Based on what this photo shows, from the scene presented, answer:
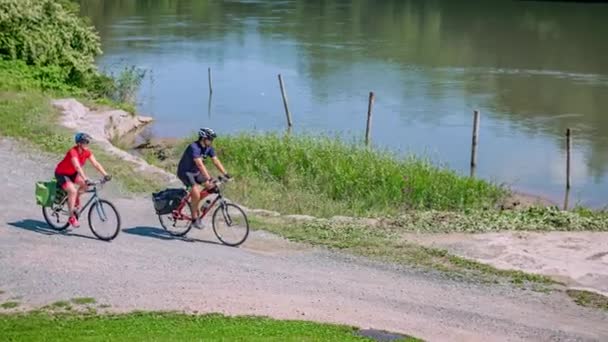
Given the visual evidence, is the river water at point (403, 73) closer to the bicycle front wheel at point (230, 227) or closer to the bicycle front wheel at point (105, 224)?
the bicycle front wheel at point (230, 227)

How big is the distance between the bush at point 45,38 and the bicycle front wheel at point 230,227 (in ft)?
58.1

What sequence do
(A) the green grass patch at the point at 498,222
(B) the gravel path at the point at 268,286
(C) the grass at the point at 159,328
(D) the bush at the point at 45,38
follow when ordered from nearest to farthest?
(C) the grass at the point at 159,328 < (B) the gravel path at the point at 268,286 < (A) the green grass patch at the point at 498,222 < (D) the bush at the point at 45,38

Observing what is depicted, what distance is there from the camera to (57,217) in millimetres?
14922

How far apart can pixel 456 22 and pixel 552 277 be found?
43.4 meters

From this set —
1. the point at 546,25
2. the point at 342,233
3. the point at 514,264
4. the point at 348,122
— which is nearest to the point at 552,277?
the point at 514,264

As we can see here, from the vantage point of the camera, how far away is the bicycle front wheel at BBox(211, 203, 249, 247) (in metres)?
14.9

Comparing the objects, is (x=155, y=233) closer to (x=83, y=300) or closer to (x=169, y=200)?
(x=169, y=200)

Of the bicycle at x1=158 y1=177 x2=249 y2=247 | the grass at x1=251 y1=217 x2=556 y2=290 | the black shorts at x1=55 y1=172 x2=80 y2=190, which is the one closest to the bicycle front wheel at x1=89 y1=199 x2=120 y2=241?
the black shorts at x1=55 y1=172 x2=80 y2=190

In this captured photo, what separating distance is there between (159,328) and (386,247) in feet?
17.5

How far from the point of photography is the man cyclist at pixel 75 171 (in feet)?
45.7

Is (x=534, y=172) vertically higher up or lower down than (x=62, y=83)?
lower down

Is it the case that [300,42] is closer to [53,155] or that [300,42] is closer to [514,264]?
[53,155]

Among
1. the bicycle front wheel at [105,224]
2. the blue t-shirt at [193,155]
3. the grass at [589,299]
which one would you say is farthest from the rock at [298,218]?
the grass at [589,299]

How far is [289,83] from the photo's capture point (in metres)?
39.8
